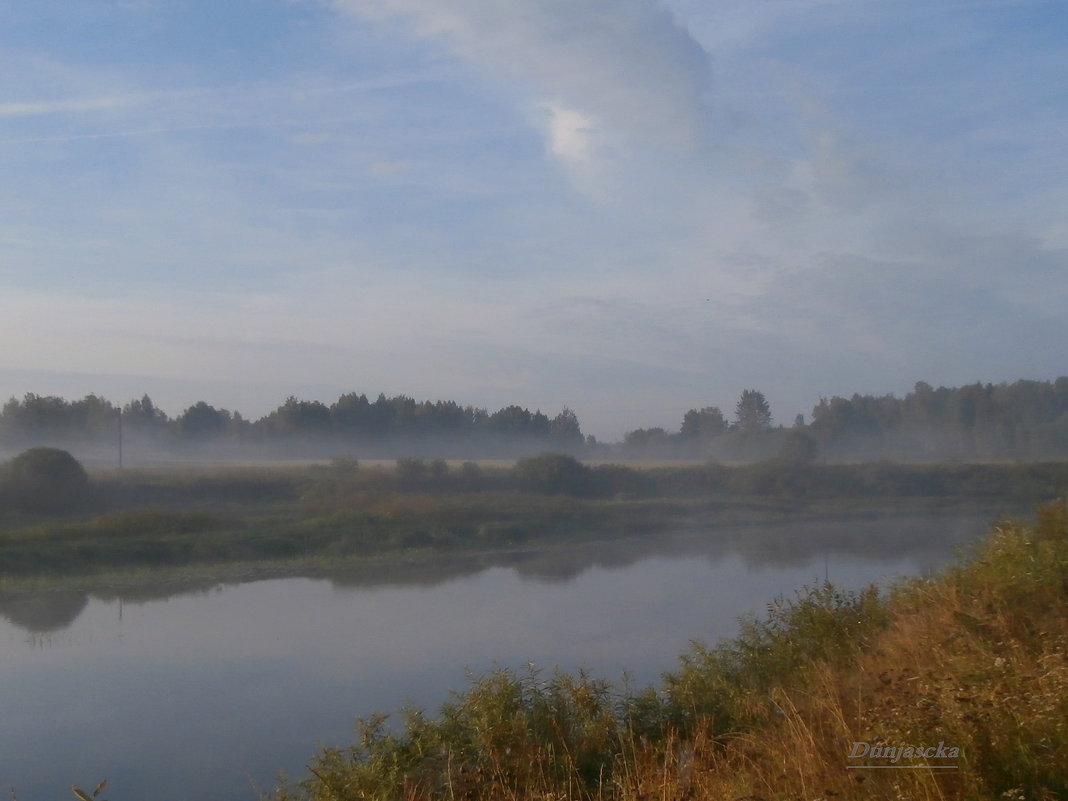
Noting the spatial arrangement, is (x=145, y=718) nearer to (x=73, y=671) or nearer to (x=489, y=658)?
(x=73, y=671)

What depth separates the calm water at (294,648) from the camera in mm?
9359

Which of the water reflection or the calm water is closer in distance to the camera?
the calm water

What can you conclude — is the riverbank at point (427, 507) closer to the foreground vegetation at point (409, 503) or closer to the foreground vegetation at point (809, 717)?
the foreground vegetation at point (409, 503)

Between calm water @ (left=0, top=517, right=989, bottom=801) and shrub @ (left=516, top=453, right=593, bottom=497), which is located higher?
shrub @ (left=516, top=453, right=593, bottom=497)

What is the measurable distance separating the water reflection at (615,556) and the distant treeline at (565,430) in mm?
9203

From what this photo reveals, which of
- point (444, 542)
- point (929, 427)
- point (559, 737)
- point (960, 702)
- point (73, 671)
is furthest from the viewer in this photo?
point (929, 427)

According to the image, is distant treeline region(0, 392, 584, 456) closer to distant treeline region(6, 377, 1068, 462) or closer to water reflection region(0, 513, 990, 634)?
distant treeline region(6, 377, 1068, 462)

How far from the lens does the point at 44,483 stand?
1175 inches

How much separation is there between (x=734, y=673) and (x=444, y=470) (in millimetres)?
30814

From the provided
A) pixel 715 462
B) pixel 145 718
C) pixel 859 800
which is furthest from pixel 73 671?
pixel 715 462

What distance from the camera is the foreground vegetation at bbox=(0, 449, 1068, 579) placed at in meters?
23.7

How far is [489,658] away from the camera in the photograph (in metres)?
12.8

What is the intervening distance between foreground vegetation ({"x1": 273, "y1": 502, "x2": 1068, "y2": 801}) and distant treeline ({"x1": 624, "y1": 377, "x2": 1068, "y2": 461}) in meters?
30.4

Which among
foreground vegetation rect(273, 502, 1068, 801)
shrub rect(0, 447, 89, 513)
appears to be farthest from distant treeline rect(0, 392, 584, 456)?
foreground vegetation rect(273, 502, 1068, 801)
